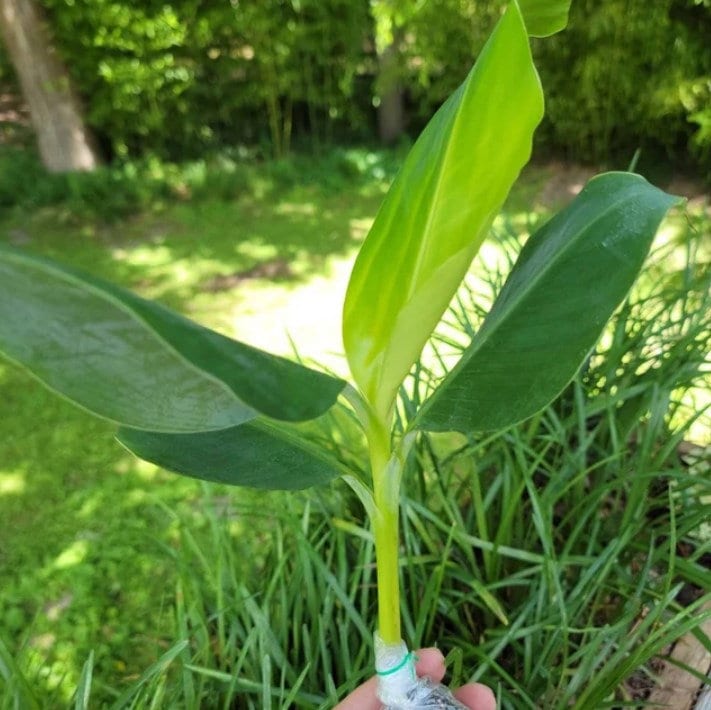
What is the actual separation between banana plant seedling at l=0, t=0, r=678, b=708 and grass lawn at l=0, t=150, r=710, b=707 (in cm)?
54

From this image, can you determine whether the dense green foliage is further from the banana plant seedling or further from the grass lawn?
the banana plant seedling

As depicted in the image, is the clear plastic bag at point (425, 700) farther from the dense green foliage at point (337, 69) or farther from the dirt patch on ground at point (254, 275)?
the dense green foliage at point (337, 69)

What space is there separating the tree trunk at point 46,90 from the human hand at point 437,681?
13.5ft

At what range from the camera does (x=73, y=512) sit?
2.06 meters

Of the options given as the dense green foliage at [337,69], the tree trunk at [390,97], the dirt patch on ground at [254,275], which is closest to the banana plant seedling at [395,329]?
the dirt patch on ground at [254,275]

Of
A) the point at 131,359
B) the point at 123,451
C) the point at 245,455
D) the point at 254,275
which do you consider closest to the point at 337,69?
the point at 254,275

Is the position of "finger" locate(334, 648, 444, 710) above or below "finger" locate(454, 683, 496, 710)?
above

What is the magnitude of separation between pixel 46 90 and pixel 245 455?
4.11m

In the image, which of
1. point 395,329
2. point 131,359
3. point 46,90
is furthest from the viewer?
point 46,90

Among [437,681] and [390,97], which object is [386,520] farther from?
[390,97]

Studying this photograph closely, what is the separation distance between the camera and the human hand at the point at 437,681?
2.47ft

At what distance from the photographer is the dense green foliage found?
3.54 metres

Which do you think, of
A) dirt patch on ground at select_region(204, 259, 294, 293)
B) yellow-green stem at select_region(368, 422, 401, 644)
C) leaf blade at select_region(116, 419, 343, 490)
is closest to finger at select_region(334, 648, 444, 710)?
yellow-green stem at select_region(368, 422, 401, 644)

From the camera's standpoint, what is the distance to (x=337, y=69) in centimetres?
455
